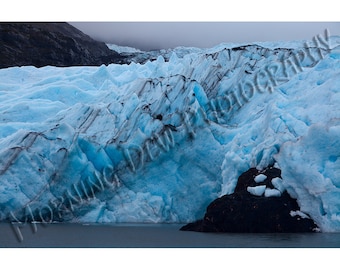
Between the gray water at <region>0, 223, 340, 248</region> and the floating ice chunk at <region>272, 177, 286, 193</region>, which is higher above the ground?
the floating ice chunk at <region>272, 177, 286, 193</region>

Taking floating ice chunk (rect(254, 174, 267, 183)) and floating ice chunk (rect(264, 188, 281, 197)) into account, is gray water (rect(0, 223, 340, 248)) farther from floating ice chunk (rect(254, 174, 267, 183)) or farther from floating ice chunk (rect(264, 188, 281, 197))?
floating ice chunk (rect(254, 174, 267, 183))

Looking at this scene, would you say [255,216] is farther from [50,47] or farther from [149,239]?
[50,47]

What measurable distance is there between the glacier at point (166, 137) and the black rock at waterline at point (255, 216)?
948 millimetres

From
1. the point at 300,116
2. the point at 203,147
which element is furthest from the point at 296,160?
the point at 203,147

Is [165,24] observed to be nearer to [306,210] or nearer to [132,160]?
[132,160]

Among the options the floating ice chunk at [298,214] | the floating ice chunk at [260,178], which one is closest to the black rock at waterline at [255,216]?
the floating ice chunk at [298,214]

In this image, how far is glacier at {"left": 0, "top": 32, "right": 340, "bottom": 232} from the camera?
12789 millimetres

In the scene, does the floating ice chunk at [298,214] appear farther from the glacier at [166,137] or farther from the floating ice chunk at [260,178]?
the glacier at [166,137]

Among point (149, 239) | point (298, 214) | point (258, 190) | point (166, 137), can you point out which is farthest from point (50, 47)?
point (149, 239)

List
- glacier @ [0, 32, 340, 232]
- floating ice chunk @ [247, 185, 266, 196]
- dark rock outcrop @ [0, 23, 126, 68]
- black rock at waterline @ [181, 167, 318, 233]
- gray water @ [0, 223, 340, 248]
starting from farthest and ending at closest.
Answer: dark rock outcrop @ [0, 23, 126, 68] → glacier @ [0, 32, 340, 232] → floating ice chunk @ [247, 185, 266, 196] → black rock at waterline @ [181, 167, 318, 233] → gray water @ [0, 223, 340, 248]

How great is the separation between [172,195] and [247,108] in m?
2.90

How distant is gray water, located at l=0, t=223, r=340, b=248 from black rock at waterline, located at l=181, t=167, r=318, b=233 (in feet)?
1.33

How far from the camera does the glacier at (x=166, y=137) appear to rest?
12.8 metres

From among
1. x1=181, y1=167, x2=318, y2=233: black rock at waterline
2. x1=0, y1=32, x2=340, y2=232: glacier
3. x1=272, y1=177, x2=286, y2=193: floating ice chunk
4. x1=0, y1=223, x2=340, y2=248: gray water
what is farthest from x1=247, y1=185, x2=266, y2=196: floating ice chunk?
x1=0, y1=223, x2=340, y2=248: gray water
